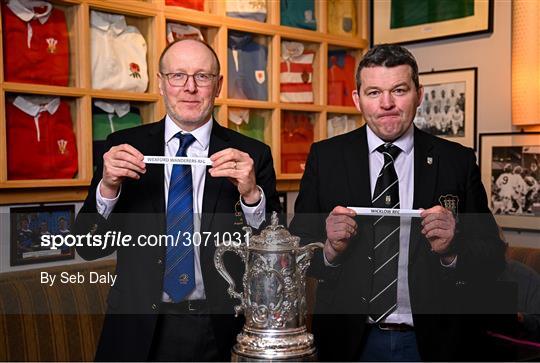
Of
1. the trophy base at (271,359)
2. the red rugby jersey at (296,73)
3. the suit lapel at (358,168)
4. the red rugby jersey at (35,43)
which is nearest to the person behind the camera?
the trophy base at (271,359)

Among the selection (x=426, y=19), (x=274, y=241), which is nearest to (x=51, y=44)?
(x=274, y=241)

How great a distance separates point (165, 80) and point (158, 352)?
0.70m

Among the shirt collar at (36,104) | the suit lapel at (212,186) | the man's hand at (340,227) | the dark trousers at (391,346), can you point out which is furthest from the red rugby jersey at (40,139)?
the dark trousers at (391,346)

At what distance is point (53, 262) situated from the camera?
2.84 m

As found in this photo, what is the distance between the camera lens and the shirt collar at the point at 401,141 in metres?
1.82

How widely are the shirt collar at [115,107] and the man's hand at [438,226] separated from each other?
1841 millimetres

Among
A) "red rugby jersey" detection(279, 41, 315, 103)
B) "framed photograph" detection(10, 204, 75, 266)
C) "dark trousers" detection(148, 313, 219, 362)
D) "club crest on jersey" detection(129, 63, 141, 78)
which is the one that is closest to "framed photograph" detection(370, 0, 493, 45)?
"red rugby jersey" detection(279, 41, 315, 103)

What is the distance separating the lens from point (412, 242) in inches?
68.7

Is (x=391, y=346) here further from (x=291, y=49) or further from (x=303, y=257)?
(x=291, y=49)

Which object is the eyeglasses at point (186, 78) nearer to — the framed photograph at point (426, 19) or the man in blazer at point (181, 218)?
the man in blazer at point (181, 218)

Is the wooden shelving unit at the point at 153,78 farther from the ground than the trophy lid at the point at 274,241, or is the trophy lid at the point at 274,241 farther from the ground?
the wooden shelving unit at the point at 153,78

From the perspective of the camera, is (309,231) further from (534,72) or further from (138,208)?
(534,72)

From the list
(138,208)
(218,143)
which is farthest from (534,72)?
(138,208)

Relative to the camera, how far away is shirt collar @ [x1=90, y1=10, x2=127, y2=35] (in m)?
2.94
